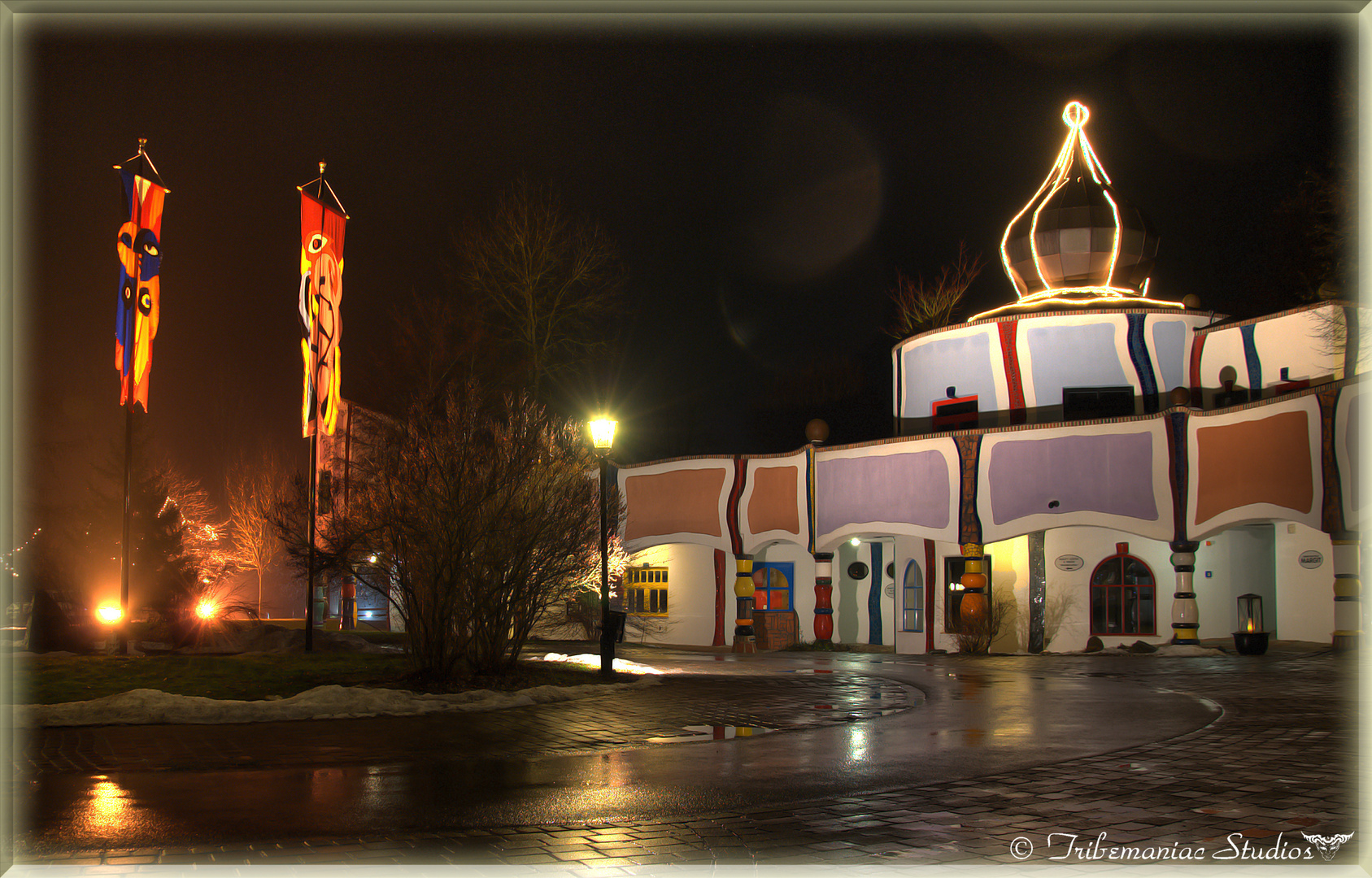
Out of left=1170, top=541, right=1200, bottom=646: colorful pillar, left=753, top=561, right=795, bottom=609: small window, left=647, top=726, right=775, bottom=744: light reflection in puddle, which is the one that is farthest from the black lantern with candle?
left=647, top=726, right=775, bottom=744: light reflection in puddle

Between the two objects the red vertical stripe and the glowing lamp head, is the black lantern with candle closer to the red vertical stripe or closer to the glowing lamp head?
the glowing lamp head

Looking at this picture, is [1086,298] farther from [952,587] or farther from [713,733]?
[713,733]

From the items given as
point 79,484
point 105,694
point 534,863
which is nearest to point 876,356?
point 79,484

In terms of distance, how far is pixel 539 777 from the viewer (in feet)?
26.7

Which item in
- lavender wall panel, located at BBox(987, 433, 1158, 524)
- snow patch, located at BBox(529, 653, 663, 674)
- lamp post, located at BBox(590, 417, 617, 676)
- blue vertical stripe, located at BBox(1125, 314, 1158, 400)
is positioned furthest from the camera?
blue vertical stripe, located at BBox(1125, 314, 1158, 400)

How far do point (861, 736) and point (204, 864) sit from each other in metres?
6.22

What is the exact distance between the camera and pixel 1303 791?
707 centimetres

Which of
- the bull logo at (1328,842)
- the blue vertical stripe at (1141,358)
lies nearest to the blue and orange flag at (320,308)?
the bull logo at (1328,842)

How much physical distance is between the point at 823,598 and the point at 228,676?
18025 mm

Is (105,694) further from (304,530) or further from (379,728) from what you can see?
(304,530)

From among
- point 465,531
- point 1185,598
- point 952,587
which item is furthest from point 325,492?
point 1185,598

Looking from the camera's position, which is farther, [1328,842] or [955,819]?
[955,819]

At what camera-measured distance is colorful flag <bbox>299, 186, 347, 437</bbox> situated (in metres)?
20.3

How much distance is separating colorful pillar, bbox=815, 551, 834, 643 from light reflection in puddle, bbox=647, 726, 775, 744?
62.6 feet
